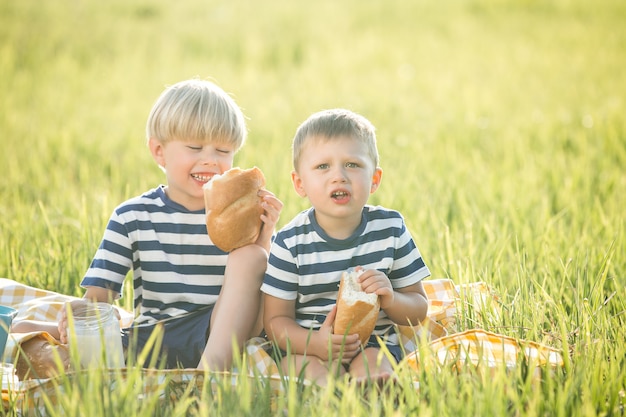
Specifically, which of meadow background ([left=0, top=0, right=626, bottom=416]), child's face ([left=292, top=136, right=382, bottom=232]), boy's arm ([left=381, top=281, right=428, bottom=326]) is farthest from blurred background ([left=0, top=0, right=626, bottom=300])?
child's face ([left=292, top=136, right=382, bottom=232])

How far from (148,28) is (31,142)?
500 centimetres

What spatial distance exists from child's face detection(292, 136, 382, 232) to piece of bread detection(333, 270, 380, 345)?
0.24m

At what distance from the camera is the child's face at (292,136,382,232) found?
2.53 m

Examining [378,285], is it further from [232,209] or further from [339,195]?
[232,209]

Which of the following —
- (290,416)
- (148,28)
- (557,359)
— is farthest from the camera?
(148,28)

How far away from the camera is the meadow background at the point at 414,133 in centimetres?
246

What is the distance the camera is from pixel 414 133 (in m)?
6.45

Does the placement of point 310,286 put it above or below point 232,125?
below

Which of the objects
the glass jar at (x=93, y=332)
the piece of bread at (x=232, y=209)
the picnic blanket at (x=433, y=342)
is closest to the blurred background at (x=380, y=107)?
the picnic blanket at (x=433, y=342)

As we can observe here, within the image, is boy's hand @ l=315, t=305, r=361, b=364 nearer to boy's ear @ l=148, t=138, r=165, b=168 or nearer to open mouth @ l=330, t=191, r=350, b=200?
open mouth @ l=330, t=191, r=350, b=200

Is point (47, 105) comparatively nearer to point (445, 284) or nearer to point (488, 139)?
point (488, 139)

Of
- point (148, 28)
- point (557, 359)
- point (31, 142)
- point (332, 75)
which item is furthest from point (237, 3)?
point (557, 359)

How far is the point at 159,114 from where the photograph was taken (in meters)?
2.90

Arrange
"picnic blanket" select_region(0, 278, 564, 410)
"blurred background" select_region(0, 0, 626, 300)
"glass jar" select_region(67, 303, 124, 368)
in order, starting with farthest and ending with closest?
"blurred background" select_region(0, 0, 626, 300)
"glass jar" select_region(67, 303, 124, 368)
"picnic blanket" select_region(0, 278, 564, 410)
